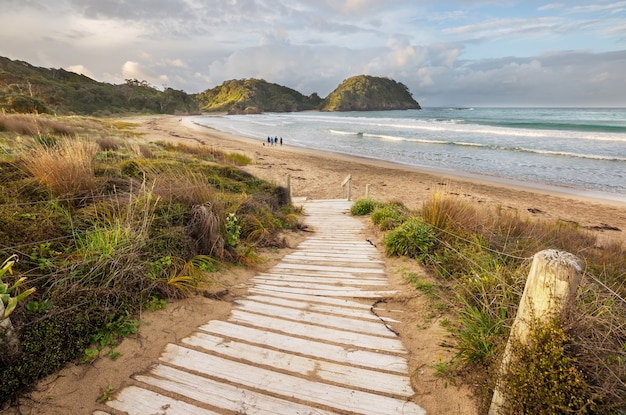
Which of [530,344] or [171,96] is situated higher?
[171,96]

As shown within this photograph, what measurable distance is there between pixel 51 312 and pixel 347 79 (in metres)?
189

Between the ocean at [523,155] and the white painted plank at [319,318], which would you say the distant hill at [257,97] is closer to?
the ocean at [523,155]

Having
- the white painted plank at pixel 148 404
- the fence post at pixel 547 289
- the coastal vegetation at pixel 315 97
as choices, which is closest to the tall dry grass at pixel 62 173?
the white painted plank at pixel 148 404

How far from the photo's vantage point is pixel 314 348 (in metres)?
2.76

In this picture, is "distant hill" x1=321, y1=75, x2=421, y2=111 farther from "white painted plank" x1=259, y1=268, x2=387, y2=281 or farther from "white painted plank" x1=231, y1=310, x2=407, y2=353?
"white painted plank" x1=231, y1=310, x2=407, y2=353

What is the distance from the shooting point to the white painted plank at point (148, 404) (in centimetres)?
211

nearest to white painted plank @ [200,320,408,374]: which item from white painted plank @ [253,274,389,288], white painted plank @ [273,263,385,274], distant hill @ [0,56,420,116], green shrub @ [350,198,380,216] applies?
white painted plank @ [253,274,389,288]

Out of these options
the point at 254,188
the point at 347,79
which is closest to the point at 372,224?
the point at 254,188

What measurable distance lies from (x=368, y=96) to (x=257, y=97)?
55.0 meters

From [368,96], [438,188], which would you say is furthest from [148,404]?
[368,96]

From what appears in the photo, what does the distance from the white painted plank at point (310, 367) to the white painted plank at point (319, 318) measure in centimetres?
55

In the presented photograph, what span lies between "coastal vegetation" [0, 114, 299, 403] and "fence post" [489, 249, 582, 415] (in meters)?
3.07

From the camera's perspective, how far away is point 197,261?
13.9 ft

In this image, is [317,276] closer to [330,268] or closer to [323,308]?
[330,268]
